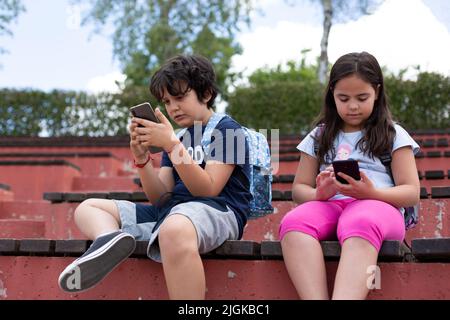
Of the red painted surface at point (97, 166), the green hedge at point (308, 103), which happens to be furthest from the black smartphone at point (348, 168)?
the green hedge at point (308, 103)

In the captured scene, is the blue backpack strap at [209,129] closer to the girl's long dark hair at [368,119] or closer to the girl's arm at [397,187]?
the girl's long dark hair at [368,119]

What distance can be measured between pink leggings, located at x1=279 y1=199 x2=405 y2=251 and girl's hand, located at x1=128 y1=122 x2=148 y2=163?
0.67 m

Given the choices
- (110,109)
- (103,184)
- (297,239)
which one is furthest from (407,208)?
(110,109)

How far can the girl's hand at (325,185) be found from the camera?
7.63 ft

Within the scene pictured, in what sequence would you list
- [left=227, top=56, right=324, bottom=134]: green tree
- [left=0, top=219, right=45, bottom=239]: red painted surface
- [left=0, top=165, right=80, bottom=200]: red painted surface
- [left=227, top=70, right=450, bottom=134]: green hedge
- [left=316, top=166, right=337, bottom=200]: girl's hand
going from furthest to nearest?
[left=227, top=56, right=324, bottom=134]: green tree < [left=227, top=70, right=450, bottom=134]: green hedge < [left=0, top=165, right=80, bottom=200]: red painted surface < [left=0, top=219, right=45, bottom=239]: red painted surface < [left=316, top=166, right=337, bottom=200]: girl's hand

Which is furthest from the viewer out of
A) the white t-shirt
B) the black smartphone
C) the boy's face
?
the boy's face

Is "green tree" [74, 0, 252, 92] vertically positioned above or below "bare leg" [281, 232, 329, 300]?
above

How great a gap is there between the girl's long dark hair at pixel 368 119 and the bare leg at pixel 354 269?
0.56m

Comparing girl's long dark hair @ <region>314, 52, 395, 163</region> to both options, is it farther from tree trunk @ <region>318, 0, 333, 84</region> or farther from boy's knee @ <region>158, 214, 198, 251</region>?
tree trunk @ <region>318, 0, 333, 84</region>

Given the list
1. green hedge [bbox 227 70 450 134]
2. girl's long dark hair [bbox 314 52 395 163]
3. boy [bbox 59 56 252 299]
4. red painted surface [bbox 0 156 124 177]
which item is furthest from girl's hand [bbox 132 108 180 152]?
green hedge [bbox 227 70 450 134]

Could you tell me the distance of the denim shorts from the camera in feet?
7.35

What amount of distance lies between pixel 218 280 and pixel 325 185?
0.54 m

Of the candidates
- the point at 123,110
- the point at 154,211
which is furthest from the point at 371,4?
the point at 154,211

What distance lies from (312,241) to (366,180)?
0.99 ft
